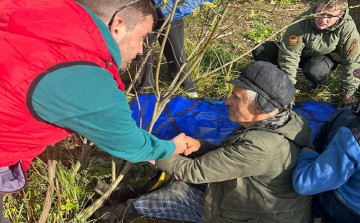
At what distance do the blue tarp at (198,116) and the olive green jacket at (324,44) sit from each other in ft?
1.19

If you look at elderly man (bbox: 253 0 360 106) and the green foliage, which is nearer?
elderly man (bbox: 253 0 360 106)

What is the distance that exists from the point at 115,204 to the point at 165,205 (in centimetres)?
37

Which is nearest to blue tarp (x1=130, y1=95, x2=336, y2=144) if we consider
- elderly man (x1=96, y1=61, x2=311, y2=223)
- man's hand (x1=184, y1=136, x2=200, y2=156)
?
man's hand (x1=184, y1=136, x2=200, y2=156)

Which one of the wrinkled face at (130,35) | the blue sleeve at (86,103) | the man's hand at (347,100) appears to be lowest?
the man's hand at (347,100)

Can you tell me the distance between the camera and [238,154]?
6.66ft

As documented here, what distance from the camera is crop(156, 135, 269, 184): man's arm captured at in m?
2.02

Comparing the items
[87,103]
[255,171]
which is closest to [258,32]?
[255,171]

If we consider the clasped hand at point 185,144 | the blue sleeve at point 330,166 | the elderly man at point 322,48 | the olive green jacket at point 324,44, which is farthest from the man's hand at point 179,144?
the olive green jacket at point 324,44

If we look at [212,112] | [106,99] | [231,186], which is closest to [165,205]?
[231,186]

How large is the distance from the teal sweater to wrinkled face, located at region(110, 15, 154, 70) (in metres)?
0.15

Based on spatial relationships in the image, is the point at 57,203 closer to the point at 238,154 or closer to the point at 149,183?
the point at 149,183

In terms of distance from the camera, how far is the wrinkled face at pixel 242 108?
2.12 meters

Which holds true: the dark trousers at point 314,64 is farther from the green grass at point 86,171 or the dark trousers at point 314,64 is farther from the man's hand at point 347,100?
the man's hand at point 347,100

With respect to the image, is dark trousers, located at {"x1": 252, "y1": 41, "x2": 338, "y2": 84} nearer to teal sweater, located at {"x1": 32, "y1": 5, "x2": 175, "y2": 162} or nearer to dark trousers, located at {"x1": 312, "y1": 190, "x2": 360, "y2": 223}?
dark trousers, located at {"x1": 312, "y1": 190, "x2": 360, "y2": 223}
